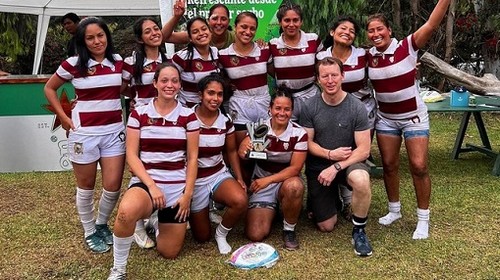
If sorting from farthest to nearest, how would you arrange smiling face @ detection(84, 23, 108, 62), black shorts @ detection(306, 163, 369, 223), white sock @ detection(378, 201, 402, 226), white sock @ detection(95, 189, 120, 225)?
white sock @ detection(378, 201, 402, 226)
black shorts @ detection(306, 163, 369, 223)
white sock @ detection(95, 189, 120, 225)
smiling face @ detection(84, 23, 108, 62)

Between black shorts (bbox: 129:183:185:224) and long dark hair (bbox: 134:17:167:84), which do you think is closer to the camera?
black shorts (bbox: 129:183:185:224)

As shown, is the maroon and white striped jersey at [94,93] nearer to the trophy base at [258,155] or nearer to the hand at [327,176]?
the trophy base at [258,155]

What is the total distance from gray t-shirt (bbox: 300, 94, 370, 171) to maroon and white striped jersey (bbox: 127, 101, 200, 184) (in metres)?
0.86

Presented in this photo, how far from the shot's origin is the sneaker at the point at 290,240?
12.1 ft

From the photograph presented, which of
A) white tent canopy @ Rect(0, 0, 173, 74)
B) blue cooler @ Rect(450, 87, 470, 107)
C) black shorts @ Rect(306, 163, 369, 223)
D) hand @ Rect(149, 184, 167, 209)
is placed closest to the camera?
hand @ Rect(149, 184, 167, 209)

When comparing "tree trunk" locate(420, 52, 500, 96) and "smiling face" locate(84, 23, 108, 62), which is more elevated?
"smiling face" locate(84, 23, 108, 62)

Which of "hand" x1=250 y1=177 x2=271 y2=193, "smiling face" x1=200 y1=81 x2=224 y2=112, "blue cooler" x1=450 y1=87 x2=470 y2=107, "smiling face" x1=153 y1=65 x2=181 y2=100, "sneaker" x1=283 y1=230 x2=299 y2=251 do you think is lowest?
"sneaker" x1=283 y1=230 x2=299 y2=251

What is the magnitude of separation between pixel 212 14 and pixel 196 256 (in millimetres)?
1791

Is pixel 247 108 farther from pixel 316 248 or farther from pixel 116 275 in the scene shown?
pixel 116 275

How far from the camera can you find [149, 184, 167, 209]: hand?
3.27 metres

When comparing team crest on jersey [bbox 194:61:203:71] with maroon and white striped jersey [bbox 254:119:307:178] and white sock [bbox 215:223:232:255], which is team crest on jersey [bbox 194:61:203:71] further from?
white sock [bbox 215:223:232:255]

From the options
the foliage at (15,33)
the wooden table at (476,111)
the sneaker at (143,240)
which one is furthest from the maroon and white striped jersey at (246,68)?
the foliage at (15,33)

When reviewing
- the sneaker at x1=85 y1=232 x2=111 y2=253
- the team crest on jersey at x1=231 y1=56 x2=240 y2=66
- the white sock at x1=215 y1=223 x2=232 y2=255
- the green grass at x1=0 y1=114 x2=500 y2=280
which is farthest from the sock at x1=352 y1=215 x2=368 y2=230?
the sneaker at x1=85 y1=232 x2=111 y2=253

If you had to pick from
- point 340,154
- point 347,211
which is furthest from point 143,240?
point 347,211
